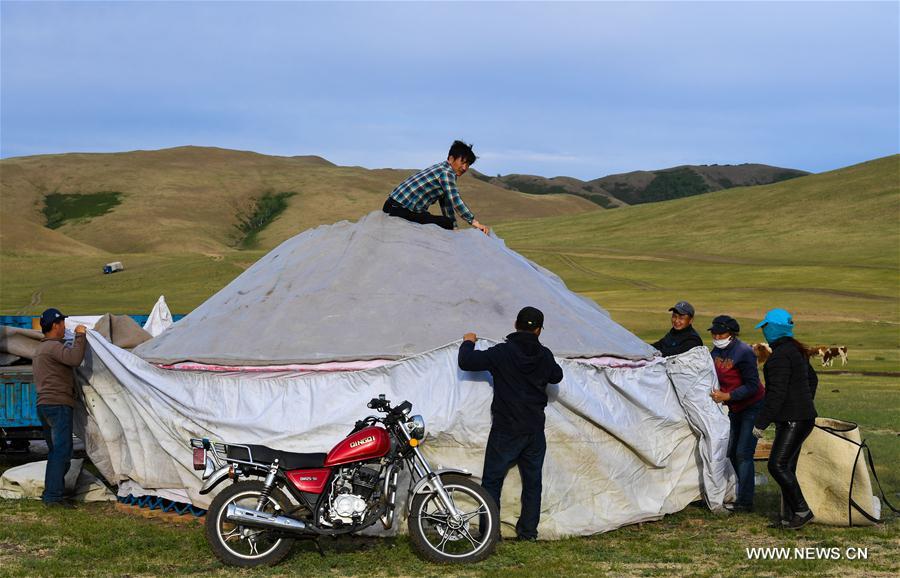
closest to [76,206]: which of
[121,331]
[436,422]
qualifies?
[121,331]

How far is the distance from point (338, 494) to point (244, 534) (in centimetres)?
66

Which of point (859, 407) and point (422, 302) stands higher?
point (422, 302)

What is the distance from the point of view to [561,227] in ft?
308

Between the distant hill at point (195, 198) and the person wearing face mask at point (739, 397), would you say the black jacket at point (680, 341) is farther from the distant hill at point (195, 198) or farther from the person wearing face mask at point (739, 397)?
the distant hill at point (195, 198)

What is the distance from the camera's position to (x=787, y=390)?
7660mm

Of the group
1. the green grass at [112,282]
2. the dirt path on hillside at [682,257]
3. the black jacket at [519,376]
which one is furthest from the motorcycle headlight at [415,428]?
the dirt path on hillside at [682,257]

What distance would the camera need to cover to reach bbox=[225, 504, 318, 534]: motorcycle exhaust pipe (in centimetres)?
654

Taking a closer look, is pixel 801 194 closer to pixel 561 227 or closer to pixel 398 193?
pixel 561 227

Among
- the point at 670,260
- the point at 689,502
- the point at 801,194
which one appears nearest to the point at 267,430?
the point at 689,502

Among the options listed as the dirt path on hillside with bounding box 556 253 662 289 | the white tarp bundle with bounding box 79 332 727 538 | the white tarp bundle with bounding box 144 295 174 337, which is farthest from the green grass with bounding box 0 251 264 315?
the white tarp bundle with bounding box 79 332 727 538

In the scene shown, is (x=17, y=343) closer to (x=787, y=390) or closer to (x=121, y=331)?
(x=121, y=331)

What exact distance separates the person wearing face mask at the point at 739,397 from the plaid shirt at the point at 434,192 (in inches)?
95.9

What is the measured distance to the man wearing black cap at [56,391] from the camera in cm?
844

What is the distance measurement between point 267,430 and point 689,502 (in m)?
3.64
